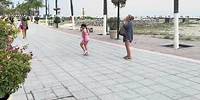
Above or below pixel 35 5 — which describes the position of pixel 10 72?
below

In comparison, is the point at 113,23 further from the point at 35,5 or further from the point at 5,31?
the point at 35,5

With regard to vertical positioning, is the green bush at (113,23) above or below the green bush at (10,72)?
above

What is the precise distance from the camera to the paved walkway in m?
7.87

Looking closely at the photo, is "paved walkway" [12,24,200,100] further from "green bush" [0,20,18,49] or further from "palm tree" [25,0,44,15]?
"palm tree" [25,0,44,15]

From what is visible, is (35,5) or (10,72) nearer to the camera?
(10,72)

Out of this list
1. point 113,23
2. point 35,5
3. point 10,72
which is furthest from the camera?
point 35,5

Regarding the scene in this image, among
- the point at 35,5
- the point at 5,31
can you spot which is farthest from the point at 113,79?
the point at 35,5

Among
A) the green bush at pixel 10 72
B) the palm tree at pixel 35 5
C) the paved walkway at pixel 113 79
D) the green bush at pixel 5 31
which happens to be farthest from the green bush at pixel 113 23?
the palm tree at pixel 35 5

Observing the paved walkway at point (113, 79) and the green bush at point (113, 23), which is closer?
the paved walkway at point (113, 79)

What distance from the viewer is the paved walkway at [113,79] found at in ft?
25.8

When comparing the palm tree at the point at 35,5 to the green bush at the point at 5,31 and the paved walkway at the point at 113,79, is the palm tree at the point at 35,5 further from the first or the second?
the green bush at the point at 5,31

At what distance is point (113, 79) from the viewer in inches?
374

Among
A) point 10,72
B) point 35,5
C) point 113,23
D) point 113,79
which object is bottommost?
point 113,79

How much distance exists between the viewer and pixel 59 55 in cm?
1549
